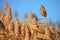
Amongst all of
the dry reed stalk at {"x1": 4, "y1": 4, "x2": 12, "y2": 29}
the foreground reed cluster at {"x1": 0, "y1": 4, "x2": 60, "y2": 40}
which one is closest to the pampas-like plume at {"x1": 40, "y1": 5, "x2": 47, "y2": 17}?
the foreground reed cluster at {"x1": 0, "y1": 4, "x2": 60, "y2": 40}

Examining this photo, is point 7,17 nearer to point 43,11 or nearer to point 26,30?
point 26,30

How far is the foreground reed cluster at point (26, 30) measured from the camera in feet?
6.07

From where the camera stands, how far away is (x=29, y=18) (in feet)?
6.39

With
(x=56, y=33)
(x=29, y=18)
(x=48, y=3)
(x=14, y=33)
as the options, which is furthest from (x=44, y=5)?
(x=14, y=33)

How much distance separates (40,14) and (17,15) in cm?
30

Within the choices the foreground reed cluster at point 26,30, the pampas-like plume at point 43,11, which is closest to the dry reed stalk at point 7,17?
the foreground reed cluster at point 26,30

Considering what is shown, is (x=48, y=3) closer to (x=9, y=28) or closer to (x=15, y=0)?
(x=15, y=0)

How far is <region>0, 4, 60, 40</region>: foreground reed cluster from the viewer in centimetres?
185

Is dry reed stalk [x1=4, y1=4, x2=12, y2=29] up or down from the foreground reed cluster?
up

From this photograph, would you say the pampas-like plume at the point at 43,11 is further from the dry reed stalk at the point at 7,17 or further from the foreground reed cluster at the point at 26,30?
the dry reed stalk at the point at 7,17

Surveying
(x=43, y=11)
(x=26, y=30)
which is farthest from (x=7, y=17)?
(x=43, y=11)

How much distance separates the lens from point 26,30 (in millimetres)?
1860

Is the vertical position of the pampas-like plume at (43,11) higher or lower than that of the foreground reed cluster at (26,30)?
higher

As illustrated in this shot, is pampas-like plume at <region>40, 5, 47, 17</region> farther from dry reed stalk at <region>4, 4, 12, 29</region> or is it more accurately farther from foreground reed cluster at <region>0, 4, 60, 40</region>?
dry reed stalk at <region>4, 4, 12, 29</region>
